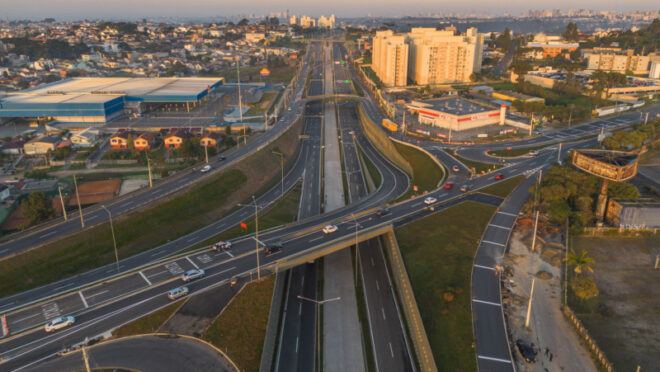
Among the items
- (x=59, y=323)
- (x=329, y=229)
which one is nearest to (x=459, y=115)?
(x=329, y=229)

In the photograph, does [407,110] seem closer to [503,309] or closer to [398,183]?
[398,183]

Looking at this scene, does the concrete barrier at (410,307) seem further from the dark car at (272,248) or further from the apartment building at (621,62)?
the apartment building at (621,62)

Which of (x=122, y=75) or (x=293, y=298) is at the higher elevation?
(x=122, y=75)

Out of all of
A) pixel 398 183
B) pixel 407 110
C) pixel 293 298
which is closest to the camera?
pixel 293 298

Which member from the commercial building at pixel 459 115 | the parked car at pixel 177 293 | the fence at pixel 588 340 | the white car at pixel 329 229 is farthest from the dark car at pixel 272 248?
the commercial building at pixel 459 115

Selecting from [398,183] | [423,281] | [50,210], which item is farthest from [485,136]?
[50,210]
